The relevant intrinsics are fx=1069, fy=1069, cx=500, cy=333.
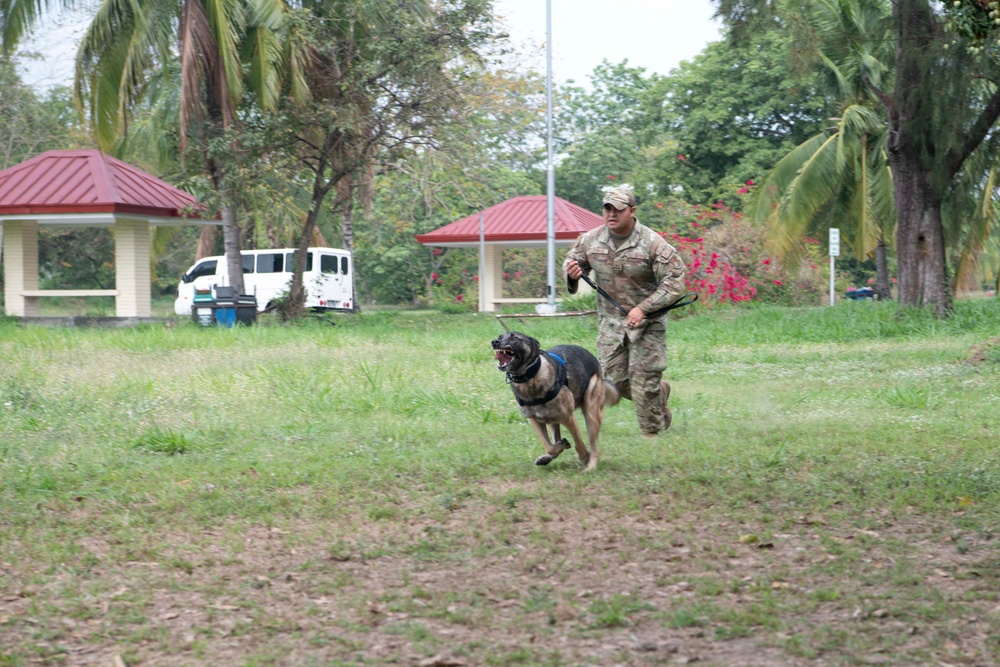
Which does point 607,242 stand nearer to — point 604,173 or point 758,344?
point 758,344

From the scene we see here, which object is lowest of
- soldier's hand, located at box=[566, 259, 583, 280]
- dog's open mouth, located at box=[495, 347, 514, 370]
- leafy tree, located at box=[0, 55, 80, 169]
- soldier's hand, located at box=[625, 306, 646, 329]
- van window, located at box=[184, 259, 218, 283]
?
dog's open mouth, located at box=[495, 347, 514, 370]

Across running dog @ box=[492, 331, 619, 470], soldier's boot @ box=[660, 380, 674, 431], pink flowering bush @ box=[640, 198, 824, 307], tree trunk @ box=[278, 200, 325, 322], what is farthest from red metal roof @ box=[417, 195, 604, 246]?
running dog @ box=[492, 331, 619, 470]

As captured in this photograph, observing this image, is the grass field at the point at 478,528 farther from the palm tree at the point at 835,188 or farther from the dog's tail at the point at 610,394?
the palm tree at the point at 835,188

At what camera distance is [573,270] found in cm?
764

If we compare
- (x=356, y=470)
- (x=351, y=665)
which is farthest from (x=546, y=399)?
(x=351, y=665)

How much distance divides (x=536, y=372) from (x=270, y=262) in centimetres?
2583

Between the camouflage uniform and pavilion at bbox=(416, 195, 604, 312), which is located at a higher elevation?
pavilion at bbox=(416, 195, 604, 312)

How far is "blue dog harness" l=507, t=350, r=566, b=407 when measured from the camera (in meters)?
6.52

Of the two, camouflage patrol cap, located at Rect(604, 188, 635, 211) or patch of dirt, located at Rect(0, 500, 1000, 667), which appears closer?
patch of dirt, located at Rect(0, 500, 1000, 667)

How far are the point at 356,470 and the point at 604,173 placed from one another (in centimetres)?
4115

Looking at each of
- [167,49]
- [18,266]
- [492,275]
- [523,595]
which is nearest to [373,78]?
[167,49]

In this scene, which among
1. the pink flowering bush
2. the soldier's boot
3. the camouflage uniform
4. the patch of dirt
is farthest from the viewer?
the pink flowering bush

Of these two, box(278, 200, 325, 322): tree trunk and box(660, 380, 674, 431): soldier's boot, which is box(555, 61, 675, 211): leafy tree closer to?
box(278, 200, 325, 322): tree trunk

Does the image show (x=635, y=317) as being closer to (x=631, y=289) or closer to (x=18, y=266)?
(x=631, y=289)
